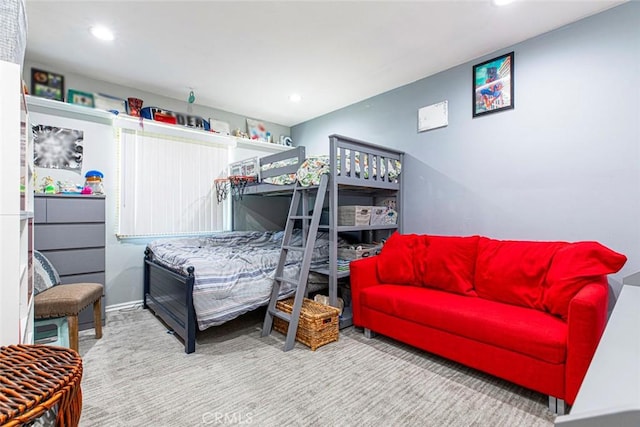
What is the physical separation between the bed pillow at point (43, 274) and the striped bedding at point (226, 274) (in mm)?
803

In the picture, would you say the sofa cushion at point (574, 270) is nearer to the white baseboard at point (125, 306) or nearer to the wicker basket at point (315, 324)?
the wicker basket at point (315, 324)

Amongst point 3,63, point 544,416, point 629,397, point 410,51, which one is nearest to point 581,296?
point 544,416

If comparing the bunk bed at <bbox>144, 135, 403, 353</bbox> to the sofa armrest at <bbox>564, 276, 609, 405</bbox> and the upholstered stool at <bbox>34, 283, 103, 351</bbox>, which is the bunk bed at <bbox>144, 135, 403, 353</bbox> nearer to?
the upholstered stool at <bbox>34, 283, 103, 351</bbox>

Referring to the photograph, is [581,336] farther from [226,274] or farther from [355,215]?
[226,274]

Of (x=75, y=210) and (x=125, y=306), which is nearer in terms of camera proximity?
(x=75, y=210)

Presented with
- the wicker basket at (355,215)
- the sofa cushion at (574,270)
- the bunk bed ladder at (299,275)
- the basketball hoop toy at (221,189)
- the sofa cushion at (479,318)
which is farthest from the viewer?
the basketball hoop toy at (221,189)

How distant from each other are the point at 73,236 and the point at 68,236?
0.04m

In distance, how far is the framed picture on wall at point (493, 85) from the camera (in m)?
2.65

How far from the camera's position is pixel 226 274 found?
2.51 m

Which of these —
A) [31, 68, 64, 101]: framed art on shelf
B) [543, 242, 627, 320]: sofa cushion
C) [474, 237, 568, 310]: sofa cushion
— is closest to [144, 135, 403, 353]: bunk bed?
[474, 237, 568, 310]: sofa cushion

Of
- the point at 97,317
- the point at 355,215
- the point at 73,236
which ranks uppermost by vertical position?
the point at 355,215

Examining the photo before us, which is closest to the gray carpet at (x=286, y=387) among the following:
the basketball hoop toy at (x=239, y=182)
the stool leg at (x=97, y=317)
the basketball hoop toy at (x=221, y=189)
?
the stool leg at (x=97, y=317)

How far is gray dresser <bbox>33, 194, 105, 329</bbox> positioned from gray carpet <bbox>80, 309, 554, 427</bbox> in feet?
2.23

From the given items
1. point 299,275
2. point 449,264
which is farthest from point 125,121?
point 449,264
